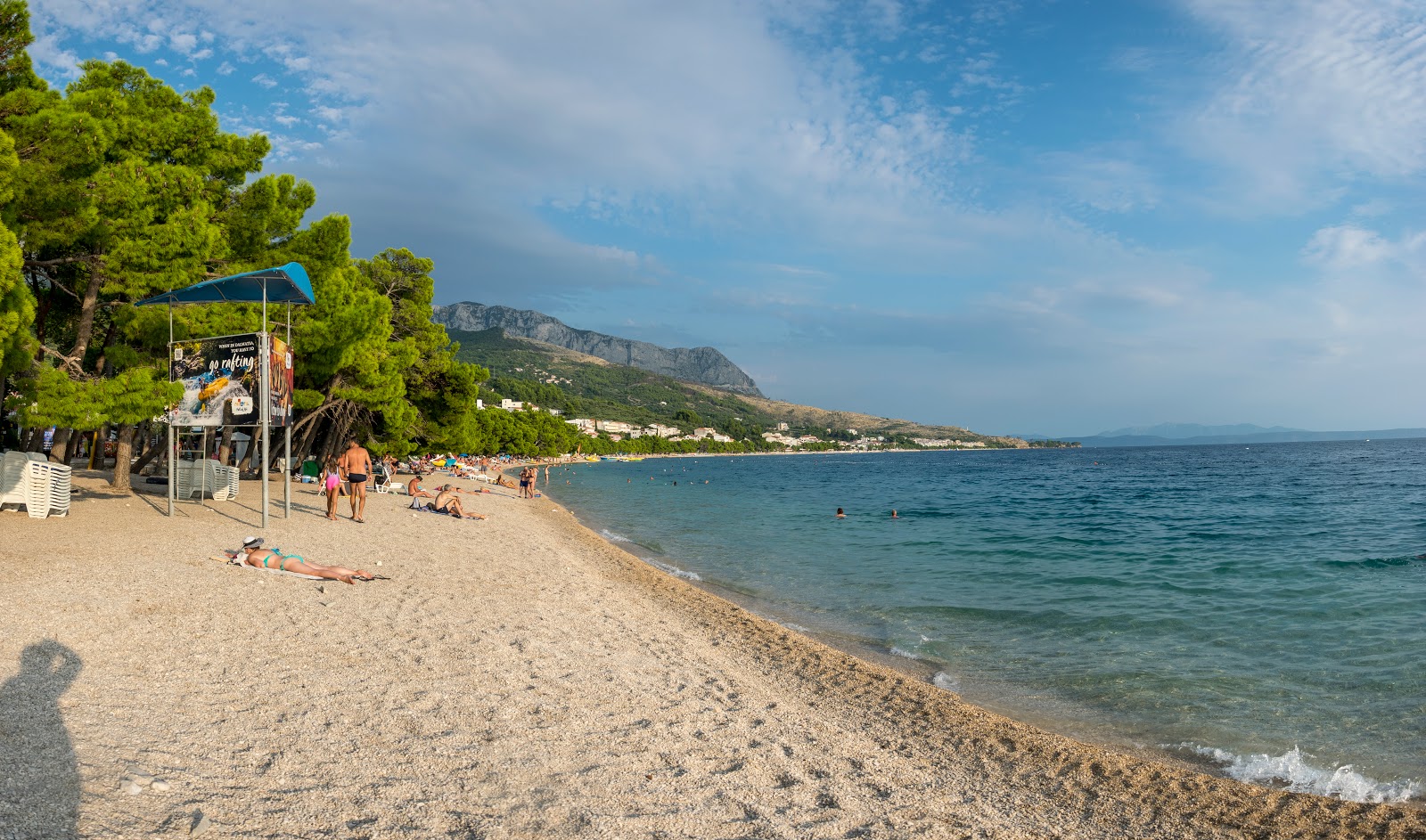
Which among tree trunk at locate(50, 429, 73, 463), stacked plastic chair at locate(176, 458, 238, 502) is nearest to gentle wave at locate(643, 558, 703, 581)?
stacked plastic chair at locate(176, 458, 238, 502)

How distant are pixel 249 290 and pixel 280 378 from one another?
5.16 ft

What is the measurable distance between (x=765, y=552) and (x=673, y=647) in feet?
35.6

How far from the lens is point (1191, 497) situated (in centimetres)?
3797

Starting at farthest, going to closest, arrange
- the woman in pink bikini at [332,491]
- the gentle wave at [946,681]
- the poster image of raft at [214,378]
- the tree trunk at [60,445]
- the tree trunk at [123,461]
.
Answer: the tree trunk at [60,445], the tree trunk at [123,461], the woman in pink bikini at [332,491], the poster image of raft at [214,378], the gentle wave at [946,681]

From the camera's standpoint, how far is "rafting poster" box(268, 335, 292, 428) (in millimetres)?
12992

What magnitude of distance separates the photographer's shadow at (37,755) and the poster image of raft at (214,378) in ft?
27.5

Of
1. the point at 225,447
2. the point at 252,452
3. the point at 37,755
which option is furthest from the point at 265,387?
the point at 252,452

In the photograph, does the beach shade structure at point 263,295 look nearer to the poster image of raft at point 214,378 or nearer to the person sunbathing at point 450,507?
the poster image of raft at point 214,378

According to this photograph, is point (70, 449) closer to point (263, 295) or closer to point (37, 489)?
point (37, 489)

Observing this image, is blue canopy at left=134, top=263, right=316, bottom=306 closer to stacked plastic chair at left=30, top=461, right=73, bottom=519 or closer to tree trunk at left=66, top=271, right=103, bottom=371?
tree trunk at left=66, top=271, right=103, bottom=371

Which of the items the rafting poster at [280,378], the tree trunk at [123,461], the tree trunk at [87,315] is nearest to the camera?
the rafting poster at [280,378]

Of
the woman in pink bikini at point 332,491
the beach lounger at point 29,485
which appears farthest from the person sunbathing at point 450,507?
the beach lounger at point 29,485

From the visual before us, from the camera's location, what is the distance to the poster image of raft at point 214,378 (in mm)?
12664

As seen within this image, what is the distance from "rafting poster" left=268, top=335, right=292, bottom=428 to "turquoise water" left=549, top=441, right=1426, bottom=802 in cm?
819
